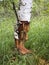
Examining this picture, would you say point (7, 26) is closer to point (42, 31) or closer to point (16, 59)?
point (42, 31)

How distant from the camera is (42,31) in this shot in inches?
265

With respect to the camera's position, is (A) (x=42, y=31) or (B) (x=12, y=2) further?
(A) (x=42, y=31)

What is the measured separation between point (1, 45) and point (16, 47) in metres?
0.35

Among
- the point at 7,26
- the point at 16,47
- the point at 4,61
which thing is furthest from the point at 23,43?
the point at 7,26

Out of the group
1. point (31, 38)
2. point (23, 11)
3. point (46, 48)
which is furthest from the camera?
point (31, 38)

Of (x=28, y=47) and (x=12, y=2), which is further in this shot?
(x=28, y=47)

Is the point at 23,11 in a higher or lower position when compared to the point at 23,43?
higher

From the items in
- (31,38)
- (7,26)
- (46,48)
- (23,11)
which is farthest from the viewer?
(7,26)

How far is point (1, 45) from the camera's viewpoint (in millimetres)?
5902

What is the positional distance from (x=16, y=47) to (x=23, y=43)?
174mm

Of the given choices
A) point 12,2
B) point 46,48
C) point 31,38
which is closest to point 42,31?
point 31,38

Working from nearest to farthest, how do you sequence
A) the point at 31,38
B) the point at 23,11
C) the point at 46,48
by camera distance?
the point at 23,11, the point at 46,48, the point at 31,38

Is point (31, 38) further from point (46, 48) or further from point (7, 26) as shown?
point (7, 26)

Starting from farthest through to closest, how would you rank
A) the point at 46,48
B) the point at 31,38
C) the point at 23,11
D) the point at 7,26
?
the point at 7,26 < the point at 31,38 < the point at 46,48 < the point at 23,11
